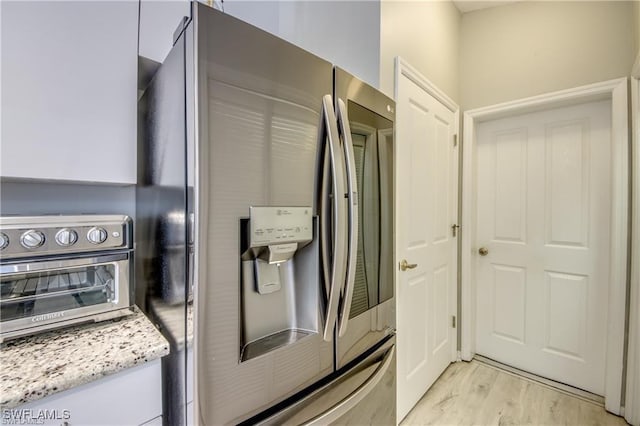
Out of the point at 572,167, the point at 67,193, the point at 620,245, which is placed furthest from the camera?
the point at 572,167

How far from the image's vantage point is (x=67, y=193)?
1.13 meters

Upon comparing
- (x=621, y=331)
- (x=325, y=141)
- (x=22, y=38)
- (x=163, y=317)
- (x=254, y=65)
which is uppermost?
(x=22, y=38)

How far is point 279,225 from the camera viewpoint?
2.62 feet

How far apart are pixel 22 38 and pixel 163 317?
862 mm

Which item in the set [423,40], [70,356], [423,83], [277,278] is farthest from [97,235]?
[423,40]

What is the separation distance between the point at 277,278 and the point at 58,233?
0.61 meters

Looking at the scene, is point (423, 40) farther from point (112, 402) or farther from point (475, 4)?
point (112, 402)

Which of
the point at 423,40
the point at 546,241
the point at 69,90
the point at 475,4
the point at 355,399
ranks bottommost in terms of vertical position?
the point at 355,399

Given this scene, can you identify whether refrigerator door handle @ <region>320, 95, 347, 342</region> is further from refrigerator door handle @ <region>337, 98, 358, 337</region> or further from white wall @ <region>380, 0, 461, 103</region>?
white wall @ <region>380, 0, 461, 103</region>

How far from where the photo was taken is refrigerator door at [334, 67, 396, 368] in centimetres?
96

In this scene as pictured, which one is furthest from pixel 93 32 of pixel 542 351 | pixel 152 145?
pixel 542 351

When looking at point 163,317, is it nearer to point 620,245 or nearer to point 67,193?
point 67,193

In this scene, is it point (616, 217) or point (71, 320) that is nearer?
point (71, 320)

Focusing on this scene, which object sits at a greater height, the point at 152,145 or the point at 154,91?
the point at 154,91
